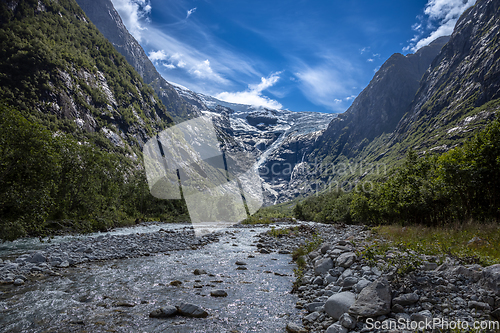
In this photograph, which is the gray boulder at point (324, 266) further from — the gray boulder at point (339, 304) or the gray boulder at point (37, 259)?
the gray boulder at point (37, 259)

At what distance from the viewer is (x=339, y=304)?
6992 millimetres

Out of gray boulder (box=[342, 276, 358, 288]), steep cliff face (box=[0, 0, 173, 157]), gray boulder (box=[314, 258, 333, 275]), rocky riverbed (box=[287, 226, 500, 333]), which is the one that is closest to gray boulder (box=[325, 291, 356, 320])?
rocky riverbed (box=[287, 226, 500, 333])

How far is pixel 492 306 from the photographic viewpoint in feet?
15.7

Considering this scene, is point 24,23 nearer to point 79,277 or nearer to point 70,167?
point 70,167

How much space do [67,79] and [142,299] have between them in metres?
135

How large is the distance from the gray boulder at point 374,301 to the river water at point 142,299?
7.47 feet

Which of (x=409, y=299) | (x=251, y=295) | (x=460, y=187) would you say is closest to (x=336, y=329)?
(x=409, y=299)

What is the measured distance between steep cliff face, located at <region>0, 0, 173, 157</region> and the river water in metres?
84.0

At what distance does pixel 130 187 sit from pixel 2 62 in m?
80.8

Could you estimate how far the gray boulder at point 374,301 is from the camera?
234 inches

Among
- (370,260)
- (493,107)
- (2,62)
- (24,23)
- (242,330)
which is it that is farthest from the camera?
(493,107)

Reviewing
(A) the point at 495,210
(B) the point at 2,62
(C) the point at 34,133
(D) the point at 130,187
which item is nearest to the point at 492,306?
(A) the point at 495,210

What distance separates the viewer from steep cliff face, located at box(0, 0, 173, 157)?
8727 cm

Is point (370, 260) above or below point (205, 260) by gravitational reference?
above
